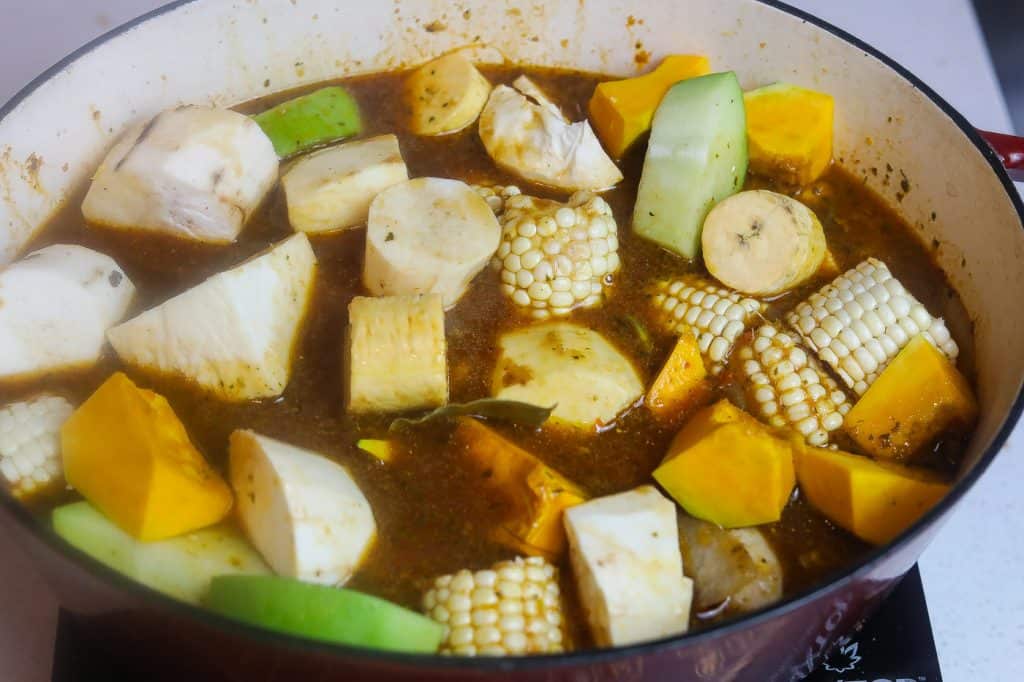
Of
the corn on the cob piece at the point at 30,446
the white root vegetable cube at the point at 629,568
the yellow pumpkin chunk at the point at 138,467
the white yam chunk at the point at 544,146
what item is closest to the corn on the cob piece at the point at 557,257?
the white yam chunk at the point at 544,146

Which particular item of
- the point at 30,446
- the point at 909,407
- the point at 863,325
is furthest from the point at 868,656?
the point at 30,446

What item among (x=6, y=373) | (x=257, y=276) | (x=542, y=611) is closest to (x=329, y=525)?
(x=542, y=611)

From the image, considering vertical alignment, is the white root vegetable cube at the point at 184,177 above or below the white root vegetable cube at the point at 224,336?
above

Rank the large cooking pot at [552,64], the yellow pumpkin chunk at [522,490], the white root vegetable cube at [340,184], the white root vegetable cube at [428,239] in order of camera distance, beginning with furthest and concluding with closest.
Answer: the white root vegetable cube at [340,184] < the white root vegetable cube at [428,239] < the yellow pumpkin chunk at [522,490] < the large cooking pot at [552,64]

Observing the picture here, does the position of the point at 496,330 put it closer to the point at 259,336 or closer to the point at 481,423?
the point at 481,423

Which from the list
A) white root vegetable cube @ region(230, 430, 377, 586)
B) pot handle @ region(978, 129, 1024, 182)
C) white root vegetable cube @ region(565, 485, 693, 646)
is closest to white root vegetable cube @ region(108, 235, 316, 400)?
white root vegetable cube @ region(230, 430, 377, 586)

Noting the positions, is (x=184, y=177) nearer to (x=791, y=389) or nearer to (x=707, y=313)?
(x=707, y=313)

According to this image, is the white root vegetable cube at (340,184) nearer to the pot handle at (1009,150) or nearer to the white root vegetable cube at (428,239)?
the white root vegetable cube at (428,239)
